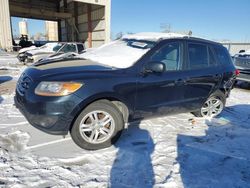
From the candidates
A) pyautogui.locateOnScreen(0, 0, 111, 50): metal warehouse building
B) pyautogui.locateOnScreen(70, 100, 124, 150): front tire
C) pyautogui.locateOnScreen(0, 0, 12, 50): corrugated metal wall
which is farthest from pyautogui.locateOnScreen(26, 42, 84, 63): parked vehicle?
pyautogui.locateOnScreen(70, 100, 124, 150): front tire

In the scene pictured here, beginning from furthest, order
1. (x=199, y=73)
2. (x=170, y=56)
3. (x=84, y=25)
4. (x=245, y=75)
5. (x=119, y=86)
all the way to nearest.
→ (x=84, y=25) → (x=245, y=75) → (x=199, y=73) → (x=170, y=56) → (x=119, y=86)

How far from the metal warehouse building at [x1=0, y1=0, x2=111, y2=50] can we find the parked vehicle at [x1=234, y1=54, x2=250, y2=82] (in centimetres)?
1520

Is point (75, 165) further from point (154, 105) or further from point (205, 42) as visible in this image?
point (205, 42)

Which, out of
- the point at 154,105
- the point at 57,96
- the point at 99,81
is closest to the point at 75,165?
the point at 57,96

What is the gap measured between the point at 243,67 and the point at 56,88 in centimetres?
856

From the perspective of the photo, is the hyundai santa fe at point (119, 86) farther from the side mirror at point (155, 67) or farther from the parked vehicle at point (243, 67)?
the parked vehicle at point (243, 67)

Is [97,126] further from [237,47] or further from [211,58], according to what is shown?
[237,47]

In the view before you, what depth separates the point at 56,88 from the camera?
3.02 metres

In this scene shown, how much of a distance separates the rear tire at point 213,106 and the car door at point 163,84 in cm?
96

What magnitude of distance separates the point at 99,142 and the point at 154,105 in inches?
44.0

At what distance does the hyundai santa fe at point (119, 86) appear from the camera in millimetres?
3051

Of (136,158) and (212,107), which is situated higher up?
(212,107)

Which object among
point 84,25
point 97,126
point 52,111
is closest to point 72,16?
point 84,25

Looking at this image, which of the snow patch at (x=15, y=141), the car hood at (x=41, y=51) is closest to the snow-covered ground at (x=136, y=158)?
the snow patch at (x=15, y=141)
